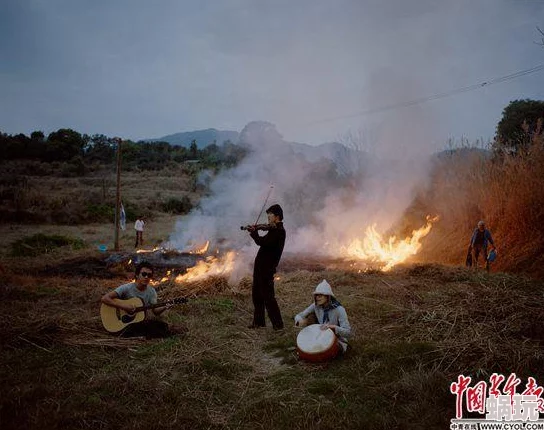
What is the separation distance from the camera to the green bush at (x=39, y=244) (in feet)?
50.0

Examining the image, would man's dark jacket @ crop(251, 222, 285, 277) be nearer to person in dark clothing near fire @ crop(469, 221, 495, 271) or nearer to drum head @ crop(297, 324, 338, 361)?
drum head @ crop(297, 324, 338, 361)

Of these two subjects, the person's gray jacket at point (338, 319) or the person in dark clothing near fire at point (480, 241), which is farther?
the person in dark clothing near fire at point (480, 241)

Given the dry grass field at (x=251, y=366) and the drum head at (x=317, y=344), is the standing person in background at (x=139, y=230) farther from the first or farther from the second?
the drum head at (x=317, y=344)

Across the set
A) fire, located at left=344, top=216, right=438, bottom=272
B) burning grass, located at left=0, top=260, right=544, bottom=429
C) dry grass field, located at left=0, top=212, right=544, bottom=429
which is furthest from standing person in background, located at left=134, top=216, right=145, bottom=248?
burning grass, located at left=0, top=260, right=544, bottom=429

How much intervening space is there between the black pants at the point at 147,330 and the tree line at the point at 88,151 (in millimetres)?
35187

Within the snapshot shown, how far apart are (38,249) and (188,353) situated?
12965mm

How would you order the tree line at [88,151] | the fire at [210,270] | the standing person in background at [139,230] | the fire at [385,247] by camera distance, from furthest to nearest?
the tree line at [88,151]
the standing person in background at [139,230]
the fire at [385,247]
the fire at [210,270]

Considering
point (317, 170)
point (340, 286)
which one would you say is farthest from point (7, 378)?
point (317, 170)

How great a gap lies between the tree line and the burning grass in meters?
35.4

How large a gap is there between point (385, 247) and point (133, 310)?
1245cm

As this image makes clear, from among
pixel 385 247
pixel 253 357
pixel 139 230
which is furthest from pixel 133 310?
pixel 139 230

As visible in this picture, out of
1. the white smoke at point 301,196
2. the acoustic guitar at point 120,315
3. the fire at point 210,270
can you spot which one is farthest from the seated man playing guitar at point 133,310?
the white smoke at point 301,196

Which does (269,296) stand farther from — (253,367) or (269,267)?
(253,367)

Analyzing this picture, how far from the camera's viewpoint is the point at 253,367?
5543mm
